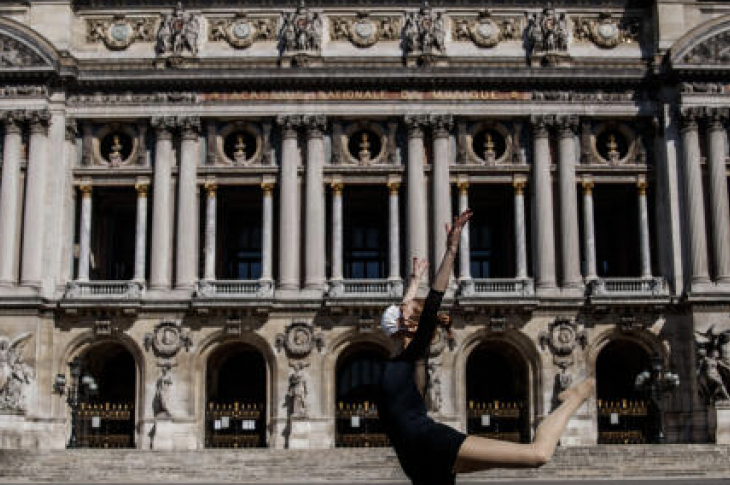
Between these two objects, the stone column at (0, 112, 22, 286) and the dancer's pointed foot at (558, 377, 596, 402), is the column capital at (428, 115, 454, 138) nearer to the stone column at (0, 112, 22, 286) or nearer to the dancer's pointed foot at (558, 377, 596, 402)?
the stone column at (0, 112, 22, 286)

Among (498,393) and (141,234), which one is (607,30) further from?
(141,234)

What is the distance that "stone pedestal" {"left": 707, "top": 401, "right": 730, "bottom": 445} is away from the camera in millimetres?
37656

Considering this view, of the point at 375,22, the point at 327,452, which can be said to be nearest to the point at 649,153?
the point at 375,22

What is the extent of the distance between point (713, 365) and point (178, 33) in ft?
75.1

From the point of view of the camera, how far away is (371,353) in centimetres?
4259

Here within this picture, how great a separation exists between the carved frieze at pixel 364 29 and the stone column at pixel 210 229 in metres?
7.55

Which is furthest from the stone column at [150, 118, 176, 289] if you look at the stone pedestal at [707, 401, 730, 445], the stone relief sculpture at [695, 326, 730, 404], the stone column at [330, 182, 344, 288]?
the stone pedestal at [707, 401, 730, 445]

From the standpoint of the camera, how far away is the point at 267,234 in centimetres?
4078

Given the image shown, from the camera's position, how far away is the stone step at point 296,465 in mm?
31391

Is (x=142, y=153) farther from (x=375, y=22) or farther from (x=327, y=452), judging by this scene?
(x=327, y=452)

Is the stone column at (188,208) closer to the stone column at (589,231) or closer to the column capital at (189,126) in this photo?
the column capital at (189,126)

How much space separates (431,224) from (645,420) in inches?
409

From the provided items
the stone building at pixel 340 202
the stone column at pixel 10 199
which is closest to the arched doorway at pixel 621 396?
the stone building at pixel 340 202

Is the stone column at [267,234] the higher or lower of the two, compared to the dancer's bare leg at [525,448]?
higher
